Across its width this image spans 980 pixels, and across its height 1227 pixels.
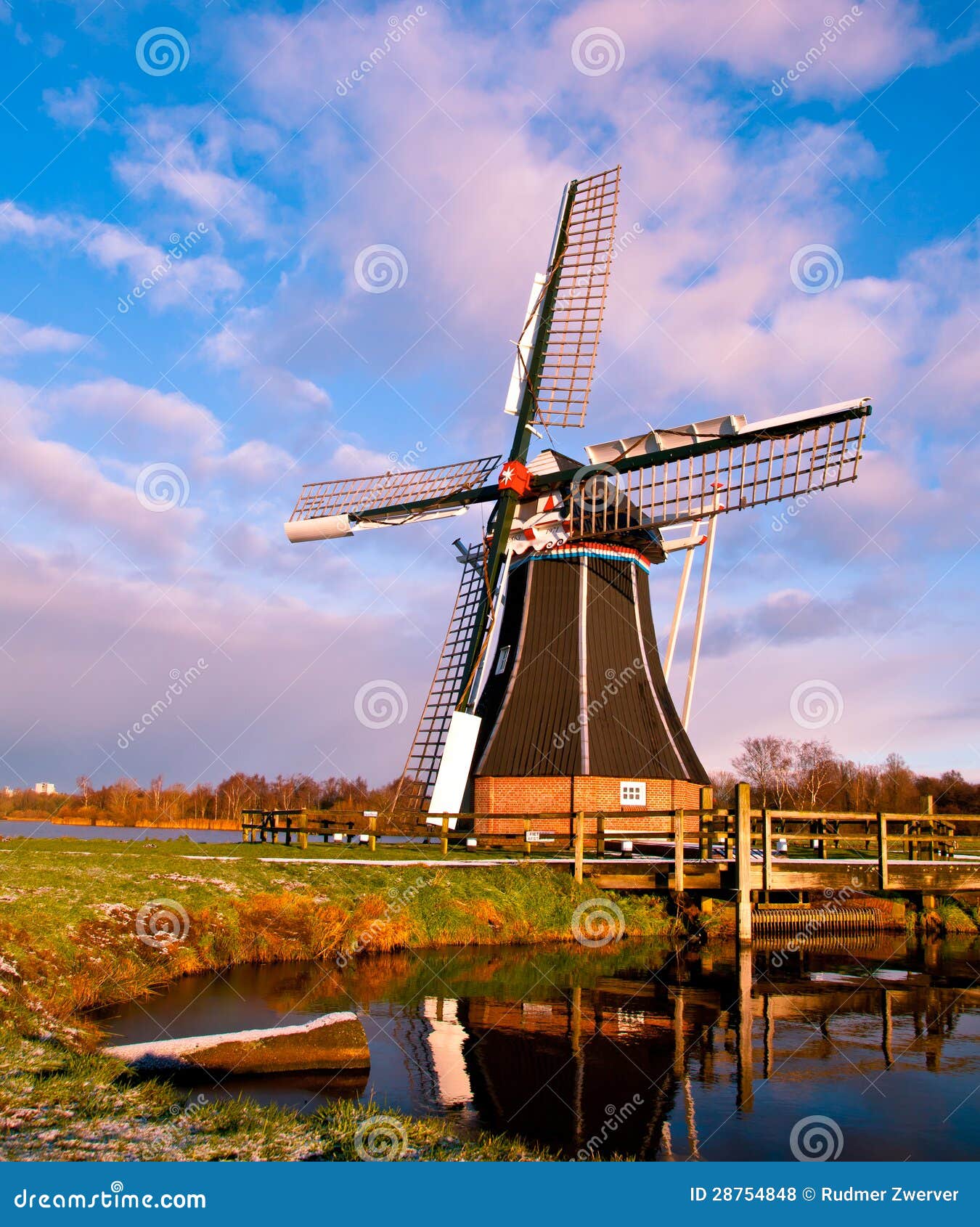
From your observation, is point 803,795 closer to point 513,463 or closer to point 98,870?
point 513,463

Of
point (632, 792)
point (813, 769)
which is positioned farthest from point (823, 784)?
point (632, 792)

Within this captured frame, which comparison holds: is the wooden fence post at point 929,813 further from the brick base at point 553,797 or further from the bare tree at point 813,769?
the bare tree at point 813,769

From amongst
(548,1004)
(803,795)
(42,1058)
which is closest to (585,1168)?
(42,1058)

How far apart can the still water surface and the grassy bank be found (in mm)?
516

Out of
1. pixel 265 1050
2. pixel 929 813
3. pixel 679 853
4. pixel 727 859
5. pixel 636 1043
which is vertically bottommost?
pixel 636 1043

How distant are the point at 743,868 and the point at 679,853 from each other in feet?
4.45

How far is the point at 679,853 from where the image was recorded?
1766cm

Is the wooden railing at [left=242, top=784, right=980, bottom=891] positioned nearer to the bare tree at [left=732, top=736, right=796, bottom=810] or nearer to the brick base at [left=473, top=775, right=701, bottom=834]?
the brick base at [left=473, top=775, right=701, bottom=834]

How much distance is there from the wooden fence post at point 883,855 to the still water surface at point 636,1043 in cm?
256

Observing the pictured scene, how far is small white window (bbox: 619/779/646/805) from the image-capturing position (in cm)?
2377

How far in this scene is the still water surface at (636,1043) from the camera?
7.52 meters

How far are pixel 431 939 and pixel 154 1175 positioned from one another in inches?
426

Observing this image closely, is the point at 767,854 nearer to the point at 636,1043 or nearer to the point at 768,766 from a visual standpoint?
the point at 636,1043

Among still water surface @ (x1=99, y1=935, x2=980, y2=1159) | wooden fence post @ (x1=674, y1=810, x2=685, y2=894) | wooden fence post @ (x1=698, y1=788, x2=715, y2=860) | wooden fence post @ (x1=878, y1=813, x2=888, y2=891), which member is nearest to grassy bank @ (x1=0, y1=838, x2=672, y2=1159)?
still water surface @ (x1=99, y1=935, x2=980, y2=1159)
